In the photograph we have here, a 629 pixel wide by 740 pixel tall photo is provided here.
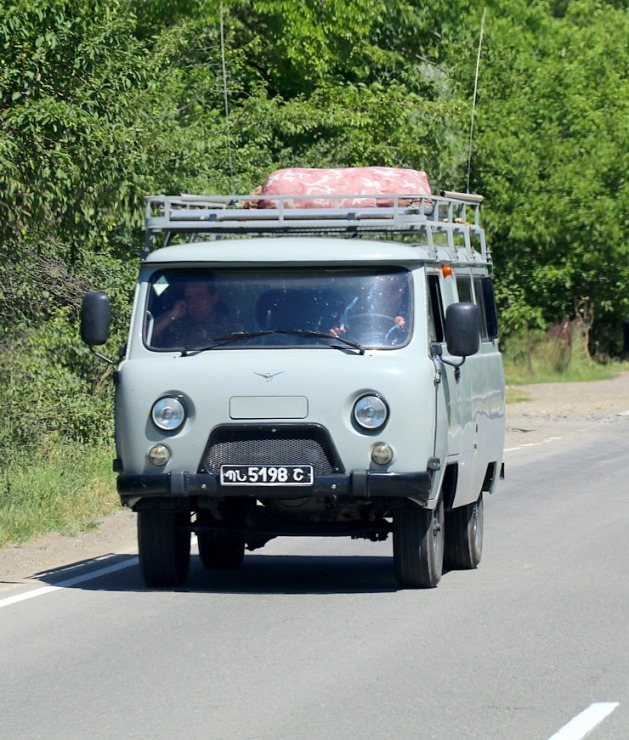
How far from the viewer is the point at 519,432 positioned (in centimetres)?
2667

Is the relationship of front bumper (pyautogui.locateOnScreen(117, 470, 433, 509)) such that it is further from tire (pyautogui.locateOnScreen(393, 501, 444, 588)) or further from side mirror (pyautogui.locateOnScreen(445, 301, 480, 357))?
side mirror (pyautogui.locateOnScreen(445, 301, 480, 357))

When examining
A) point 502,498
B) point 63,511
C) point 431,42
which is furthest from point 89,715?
point 431,42

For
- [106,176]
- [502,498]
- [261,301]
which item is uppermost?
[106,176]

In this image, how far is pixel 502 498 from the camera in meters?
17.0

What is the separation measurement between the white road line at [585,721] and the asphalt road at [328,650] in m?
0.02

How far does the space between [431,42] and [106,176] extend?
73.6 feet

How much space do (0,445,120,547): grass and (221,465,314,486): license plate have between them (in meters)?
3.61

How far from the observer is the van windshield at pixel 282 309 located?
10320 millimetres

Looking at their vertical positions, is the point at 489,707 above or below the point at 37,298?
below

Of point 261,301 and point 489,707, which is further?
point 261,301

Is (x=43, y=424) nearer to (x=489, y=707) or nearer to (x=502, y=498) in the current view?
(x=502, y=498)

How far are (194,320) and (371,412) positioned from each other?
1357mm

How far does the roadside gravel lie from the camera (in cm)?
1222

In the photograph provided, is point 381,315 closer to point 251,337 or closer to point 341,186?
point 251,337
